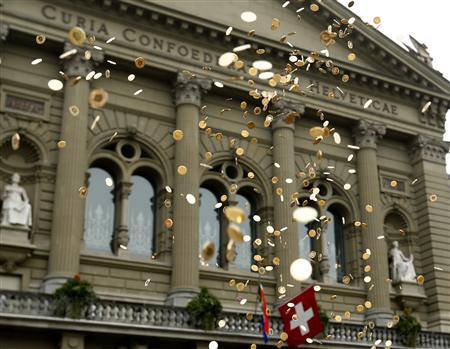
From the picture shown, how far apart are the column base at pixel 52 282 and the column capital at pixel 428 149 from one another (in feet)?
60.3

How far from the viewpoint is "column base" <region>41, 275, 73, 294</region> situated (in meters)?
23.4

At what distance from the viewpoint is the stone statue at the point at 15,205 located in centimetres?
2392

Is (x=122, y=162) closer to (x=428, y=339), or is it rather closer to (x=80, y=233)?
(x=80, y=233)

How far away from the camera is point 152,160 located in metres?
28.3

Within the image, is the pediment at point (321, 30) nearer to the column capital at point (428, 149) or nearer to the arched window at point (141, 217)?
the column capital at point (428, 149)

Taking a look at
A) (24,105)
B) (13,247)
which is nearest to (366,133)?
(24,105)

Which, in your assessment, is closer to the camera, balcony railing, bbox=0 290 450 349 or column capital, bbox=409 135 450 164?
balcony railing, bbox=0 290 450 349

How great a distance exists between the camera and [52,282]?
2353 centimetres

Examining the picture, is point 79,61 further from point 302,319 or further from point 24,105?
point 302,319

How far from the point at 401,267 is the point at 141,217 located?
38.6 feet

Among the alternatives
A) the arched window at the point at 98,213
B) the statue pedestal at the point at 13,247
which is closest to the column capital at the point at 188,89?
the arched window at the point at 98,213

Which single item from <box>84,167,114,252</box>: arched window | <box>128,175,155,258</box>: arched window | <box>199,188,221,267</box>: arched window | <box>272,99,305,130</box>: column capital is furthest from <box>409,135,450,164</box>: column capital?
<box>84,167,114,252</box>: arched window

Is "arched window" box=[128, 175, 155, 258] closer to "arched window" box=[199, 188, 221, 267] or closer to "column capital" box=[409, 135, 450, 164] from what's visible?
"arched window" box=[199, 188, 221, 267]

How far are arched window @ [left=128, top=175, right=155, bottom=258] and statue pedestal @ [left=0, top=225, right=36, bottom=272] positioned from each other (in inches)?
166
